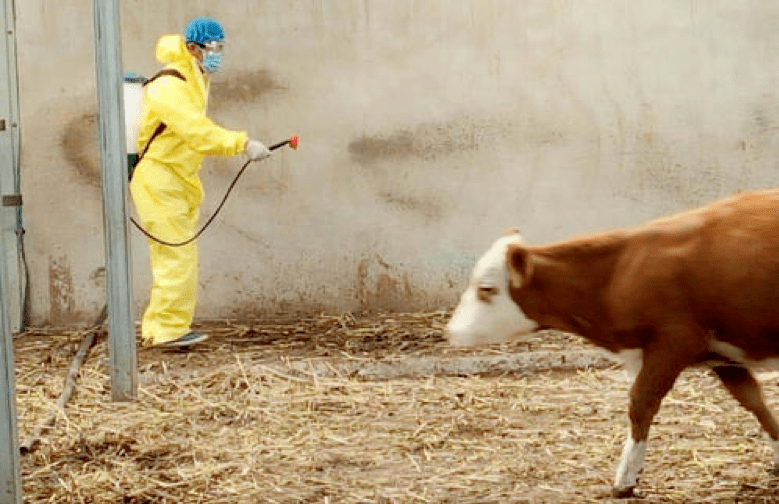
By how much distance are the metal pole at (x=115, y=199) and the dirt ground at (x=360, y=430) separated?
218mm

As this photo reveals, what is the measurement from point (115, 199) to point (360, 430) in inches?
72.9

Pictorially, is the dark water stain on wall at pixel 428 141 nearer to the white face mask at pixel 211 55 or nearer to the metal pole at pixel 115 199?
the white face mask at pixel 211 55

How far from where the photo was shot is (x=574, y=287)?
6.05m

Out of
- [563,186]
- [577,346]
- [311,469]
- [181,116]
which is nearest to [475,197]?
[563,186]

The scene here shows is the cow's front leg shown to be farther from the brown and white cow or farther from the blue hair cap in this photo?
the blue hair cap

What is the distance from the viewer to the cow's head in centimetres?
612

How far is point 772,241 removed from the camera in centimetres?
575

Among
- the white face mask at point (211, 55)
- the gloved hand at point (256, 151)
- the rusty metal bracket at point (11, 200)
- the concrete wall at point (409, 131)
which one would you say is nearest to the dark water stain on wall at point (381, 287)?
the concrete wall at point (409, 131)

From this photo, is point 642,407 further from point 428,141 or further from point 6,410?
point 428,141

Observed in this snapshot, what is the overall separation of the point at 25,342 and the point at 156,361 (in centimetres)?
135

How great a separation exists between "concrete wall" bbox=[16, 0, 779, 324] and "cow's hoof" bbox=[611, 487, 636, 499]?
417cm

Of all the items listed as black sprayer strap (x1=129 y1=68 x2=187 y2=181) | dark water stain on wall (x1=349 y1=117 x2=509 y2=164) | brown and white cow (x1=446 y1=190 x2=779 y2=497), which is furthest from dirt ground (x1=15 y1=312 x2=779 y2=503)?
dark water stain on wall (x1=349 y1=117 x2=509 y2=164)

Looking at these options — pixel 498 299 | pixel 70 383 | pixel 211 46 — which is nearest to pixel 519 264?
pixel 498 299

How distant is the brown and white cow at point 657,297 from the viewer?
5.75m
